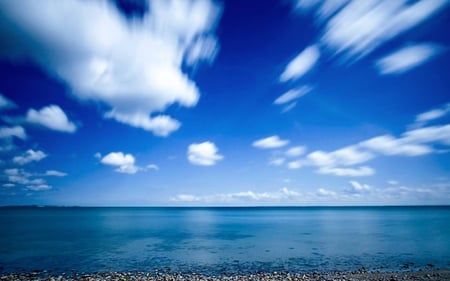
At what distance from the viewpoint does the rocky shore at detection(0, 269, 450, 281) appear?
23484 millimetres

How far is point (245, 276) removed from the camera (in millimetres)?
24766

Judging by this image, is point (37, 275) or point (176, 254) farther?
point (176, 254)

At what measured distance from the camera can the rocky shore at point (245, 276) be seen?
23484 mm

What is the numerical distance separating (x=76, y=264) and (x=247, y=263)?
1989 cm

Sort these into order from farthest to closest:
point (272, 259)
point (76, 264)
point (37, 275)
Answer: point (272, 259) → point (76, 264) → point (37, 275)

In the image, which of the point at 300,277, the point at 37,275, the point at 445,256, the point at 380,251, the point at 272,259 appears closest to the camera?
the point at 300,277

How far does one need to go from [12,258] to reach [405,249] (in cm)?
5509

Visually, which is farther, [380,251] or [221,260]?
[380,251]

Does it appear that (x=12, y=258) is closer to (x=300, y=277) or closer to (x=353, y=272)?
(x=300, y=277)

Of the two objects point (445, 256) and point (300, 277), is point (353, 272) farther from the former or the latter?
point (445, 256)

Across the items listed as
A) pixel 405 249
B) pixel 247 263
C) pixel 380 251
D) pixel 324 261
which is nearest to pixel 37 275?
pixel 247 263

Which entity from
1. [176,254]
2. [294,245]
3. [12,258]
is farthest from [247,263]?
[12,258]

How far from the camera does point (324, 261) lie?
31078 mm

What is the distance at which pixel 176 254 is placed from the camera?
116ft
